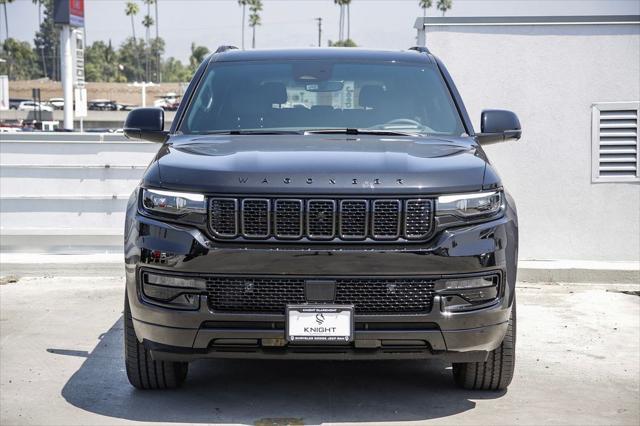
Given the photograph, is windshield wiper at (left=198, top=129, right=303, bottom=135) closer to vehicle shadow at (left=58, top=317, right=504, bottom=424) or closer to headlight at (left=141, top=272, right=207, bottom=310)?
headlight at (left=141, top=272, right=207, bottom=310)

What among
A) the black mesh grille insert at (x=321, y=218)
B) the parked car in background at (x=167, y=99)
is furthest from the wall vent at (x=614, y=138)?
the parked car in background at (x=167, y=99)

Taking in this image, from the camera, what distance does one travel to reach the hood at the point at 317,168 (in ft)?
16.1

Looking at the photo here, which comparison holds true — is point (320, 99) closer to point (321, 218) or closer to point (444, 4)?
point (321, 218)

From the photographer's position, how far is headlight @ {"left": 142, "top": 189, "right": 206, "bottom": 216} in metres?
4.93

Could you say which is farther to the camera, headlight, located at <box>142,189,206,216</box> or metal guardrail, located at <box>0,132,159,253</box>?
metal guardrail, located at <box>0,132,159,253</box>

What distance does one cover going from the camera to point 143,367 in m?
5.56

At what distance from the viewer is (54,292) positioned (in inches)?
364

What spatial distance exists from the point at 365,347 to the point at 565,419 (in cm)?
115

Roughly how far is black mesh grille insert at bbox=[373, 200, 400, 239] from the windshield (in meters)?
1.23

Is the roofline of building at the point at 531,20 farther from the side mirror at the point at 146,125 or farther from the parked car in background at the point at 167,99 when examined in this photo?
the parked car in background at the point at 167,99

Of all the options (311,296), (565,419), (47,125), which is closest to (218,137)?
(311,296)

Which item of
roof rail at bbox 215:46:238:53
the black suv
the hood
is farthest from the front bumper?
roof rail at bbox 215:46:238:53

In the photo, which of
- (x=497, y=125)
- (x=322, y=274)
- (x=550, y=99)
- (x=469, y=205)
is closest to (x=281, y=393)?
(x=322, y=274)

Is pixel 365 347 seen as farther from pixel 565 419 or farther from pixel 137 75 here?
pixel 137 75
